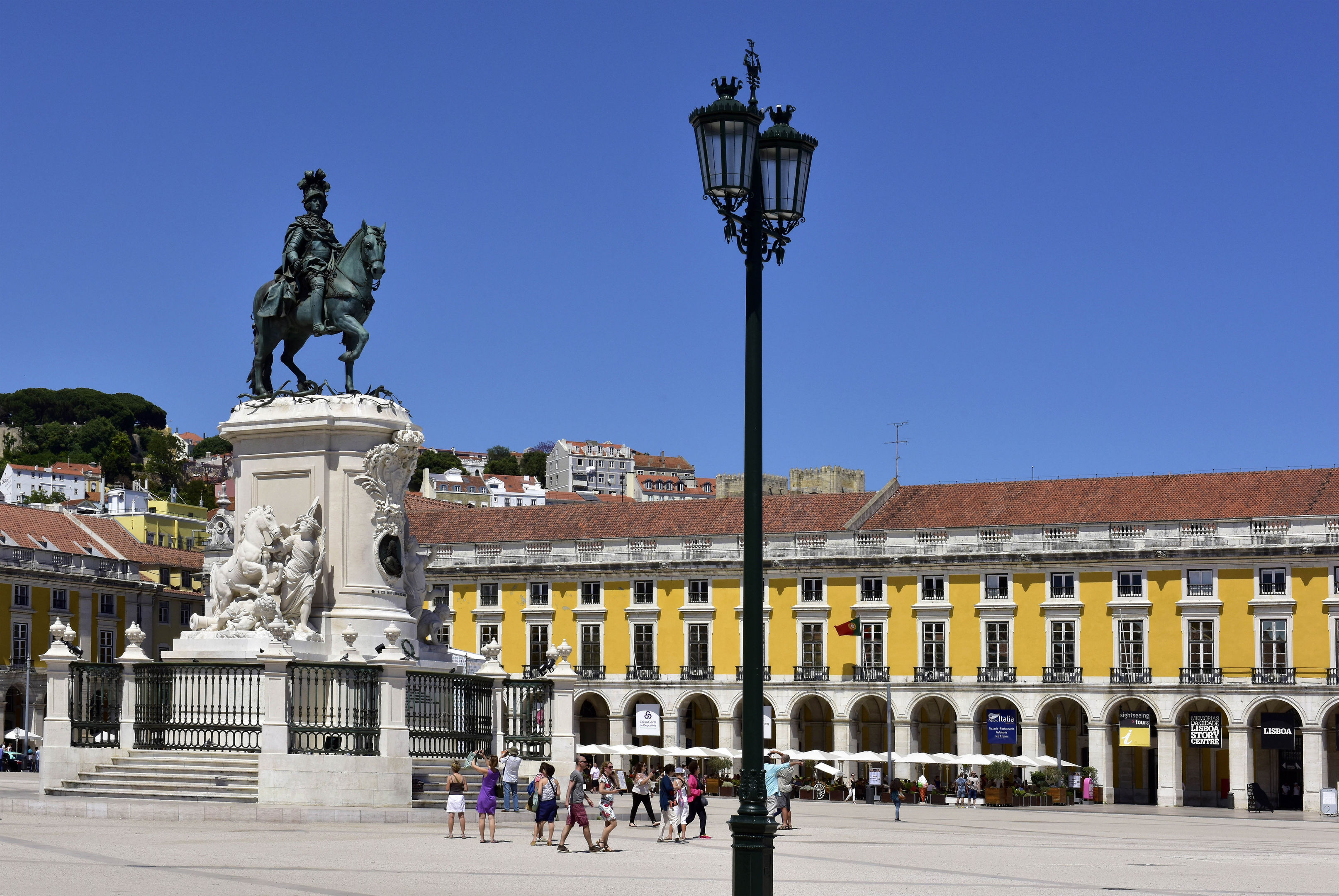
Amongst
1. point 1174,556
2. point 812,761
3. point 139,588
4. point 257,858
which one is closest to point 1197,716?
point 1174,556

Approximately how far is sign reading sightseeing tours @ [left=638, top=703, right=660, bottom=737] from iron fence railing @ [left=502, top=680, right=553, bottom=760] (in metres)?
42.0

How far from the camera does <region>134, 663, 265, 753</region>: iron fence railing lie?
26.0 m

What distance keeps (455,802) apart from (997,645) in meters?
51.0

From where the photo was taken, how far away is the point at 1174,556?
6950 centimetres

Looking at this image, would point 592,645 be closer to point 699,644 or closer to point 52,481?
point 699,644

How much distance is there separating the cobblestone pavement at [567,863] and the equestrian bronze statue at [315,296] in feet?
22.1

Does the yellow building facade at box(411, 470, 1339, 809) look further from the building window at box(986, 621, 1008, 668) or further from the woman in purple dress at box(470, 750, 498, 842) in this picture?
the woman in purple dress at box(470, 750, 498, 842)

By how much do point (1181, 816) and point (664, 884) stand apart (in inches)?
1483

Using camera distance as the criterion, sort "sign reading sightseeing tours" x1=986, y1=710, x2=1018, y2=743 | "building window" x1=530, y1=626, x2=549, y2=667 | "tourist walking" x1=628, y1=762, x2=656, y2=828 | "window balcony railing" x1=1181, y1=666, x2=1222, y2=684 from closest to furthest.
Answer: "tourist walking" x1=628, y1=762, x2=656, y2=828 → "window balcony railing" x1=1181, y1=666, x2=1222, y2=684 → "sign reading sightseeing tours" x1=986, y1=710, x2=1018, y2=743 → "building window" x1=530, y1=626, x2=549, y2=667

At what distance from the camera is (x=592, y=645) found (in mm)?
78938

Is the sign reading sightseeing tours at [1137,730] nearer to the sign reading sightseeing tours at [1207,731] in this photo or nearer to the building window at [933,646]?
the sign reading sightseeing tours at [1207,731]

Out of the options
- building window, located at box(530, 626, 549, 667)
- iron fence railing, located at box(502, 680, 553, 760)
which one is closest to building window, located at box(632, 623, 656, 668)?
building window, located at box(530, 626, 549, 667)

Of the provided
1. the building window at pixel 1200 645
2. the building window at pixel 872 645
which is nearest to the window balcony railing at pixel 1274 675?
the building window at pixel 1200 645

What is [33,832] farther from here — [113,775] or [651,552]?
[651,552]
